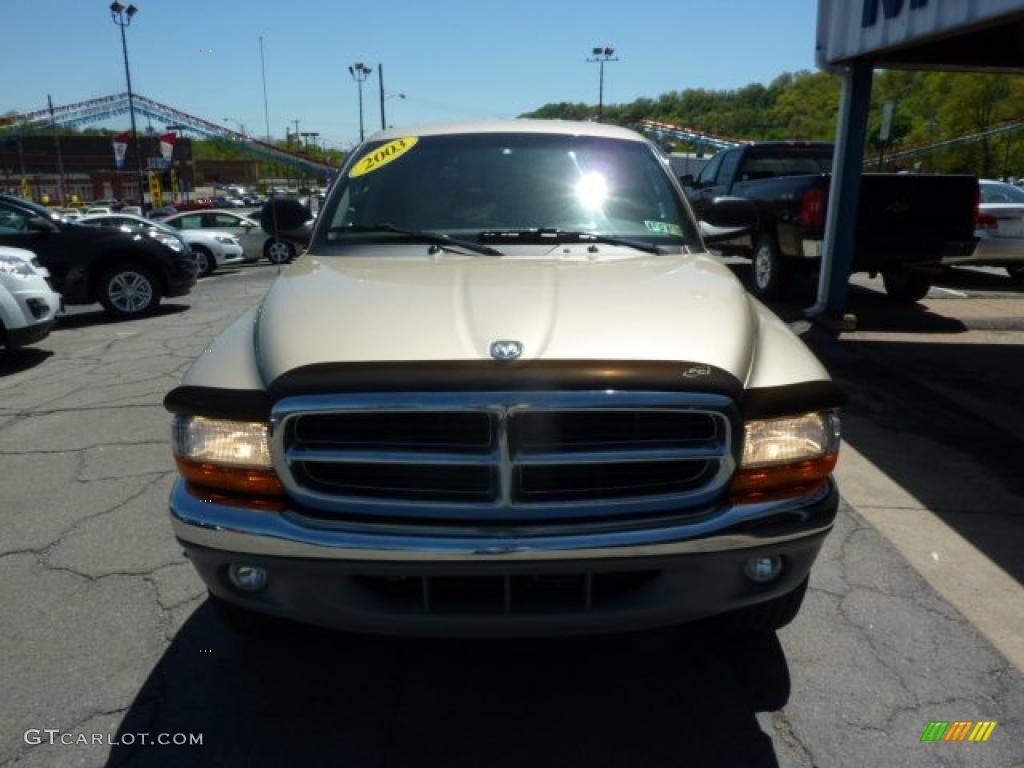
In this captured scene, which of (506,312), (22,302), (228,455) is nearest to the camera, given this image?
(228,455)

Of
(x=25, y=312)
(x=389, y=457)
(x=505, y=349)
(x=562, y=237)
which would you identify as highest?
(x=562, y=237)

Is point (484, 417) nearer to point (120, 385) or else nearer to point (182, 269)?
point (120, 385)

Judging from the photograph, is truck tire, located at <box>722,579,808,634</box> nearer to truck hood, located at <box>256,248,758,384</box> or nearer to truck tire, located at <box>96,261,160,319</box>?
truck hood, located at <box>256,248,758,384</box>

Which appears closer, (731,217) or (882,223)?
(731,217)

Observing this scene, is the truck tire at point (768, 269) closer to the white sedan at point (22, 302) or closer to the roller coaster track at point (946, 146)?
the white sedan at point (22, 302)

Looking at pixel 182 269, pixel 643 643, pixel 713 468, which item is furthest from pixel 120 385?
pixel 713 468

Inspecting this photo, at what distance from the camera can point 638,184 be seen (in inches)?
140

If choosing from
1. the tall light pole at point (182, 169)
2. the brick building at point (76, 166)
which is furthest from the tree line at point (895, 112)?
the brick building at point (76, 166)

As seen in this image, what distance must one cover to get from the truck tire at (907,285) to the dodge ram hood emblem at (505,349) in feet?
29.2

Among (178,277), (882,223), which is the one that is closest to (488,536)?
(882,223)

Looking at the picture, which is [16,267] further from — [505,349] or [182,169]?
[182,169]

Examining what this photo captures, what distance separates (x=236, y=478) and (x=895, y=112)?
15.0 meters

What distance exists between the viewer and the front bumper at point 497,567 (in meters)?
1.99

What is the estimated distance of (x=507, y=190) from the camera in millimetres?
3457
